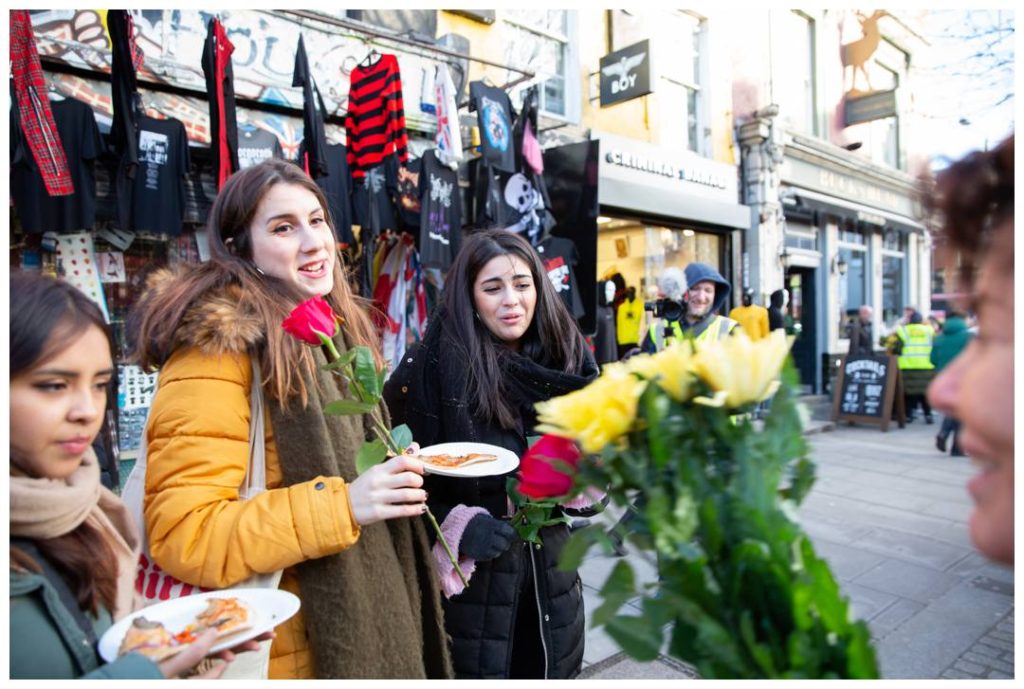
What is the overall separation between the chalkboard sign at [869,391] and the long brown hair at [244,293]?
369 inches

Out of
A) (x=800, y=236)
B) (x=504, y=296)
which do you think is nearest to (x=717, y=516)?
(x=504, y=296)

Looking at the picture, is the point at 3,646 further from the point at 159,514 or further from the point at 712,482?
the point at 712,482

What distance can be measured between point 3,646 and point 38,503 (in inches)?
7.9

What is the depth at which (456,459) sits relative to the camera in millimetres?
1582

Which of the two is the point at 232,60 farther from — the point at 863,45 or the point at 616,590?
the point at 863,45

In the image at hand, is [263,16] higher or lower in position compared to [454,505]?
higher

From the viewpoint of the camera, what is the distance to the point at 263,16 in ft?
16.6

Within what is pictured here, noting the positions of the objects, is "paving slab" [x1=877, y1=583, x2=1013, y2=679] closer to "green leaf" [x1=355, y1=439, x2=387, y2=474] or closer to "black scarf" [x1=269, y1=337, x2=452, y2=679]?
"black scarf" [x1=269, y1=337, x2=452, y2=679]

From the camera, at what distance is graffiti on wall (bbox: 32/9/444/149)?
4.16 metres

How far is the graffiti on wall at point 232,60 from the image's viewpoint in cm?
416

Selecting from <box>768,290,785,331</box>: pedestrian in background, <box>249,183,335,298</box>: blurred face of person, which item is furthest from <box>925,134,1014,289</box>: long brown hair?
<box>768,290,785,331</box>: pedestrian in background

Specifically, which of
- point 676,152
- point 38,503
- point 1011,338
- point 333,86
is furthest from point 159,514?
point 676,152

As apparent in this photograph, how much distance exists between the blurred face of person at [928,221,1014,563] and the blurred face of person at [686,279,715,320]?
4182 mm

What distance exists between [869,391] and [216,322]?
993 centimetres
